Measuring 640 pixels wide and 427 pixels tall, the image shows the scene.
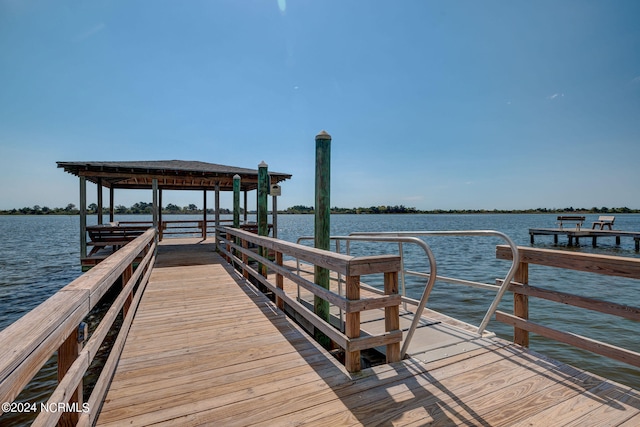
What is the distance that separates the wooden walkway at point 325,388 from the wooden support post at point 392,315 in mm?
89

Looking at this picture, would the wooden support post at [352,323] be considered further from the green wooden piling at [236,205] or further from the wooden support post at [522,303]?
the green wooden piling at [236,205]

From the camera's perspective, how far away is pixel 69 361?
58.6 inches

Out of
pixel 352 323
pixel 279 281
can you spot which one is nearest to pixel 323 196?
pixel 352 323

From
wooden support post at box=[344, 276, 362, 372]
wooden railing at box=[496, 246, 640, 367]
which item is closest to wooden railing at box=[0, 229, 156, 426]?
wooden support post at box=[344, 276, 362, 372]

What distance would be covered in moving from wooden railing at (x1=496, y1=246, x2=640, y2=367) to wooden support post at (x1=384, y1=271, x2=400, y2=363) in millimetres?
1236

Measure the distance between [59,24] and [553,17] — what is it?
12.9m

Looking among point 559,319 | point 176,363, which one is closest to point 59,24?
point 176,363

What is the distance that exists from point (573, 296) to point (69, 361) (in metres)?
3.42

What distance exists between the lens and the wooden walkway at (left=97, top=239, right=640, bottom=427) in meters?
1.87

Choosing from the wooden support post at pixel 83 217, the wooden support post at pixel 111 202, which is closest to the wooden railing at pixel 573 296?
the wooden support post at pixel 83 217

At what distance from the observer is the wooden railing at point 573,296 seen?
214cm

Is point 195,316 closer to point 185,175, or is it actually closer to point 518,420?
point 518,420

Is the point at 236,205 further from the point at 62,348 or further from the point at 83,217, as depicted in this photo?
the point at 62,348

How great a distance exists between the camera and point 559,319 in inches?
260
